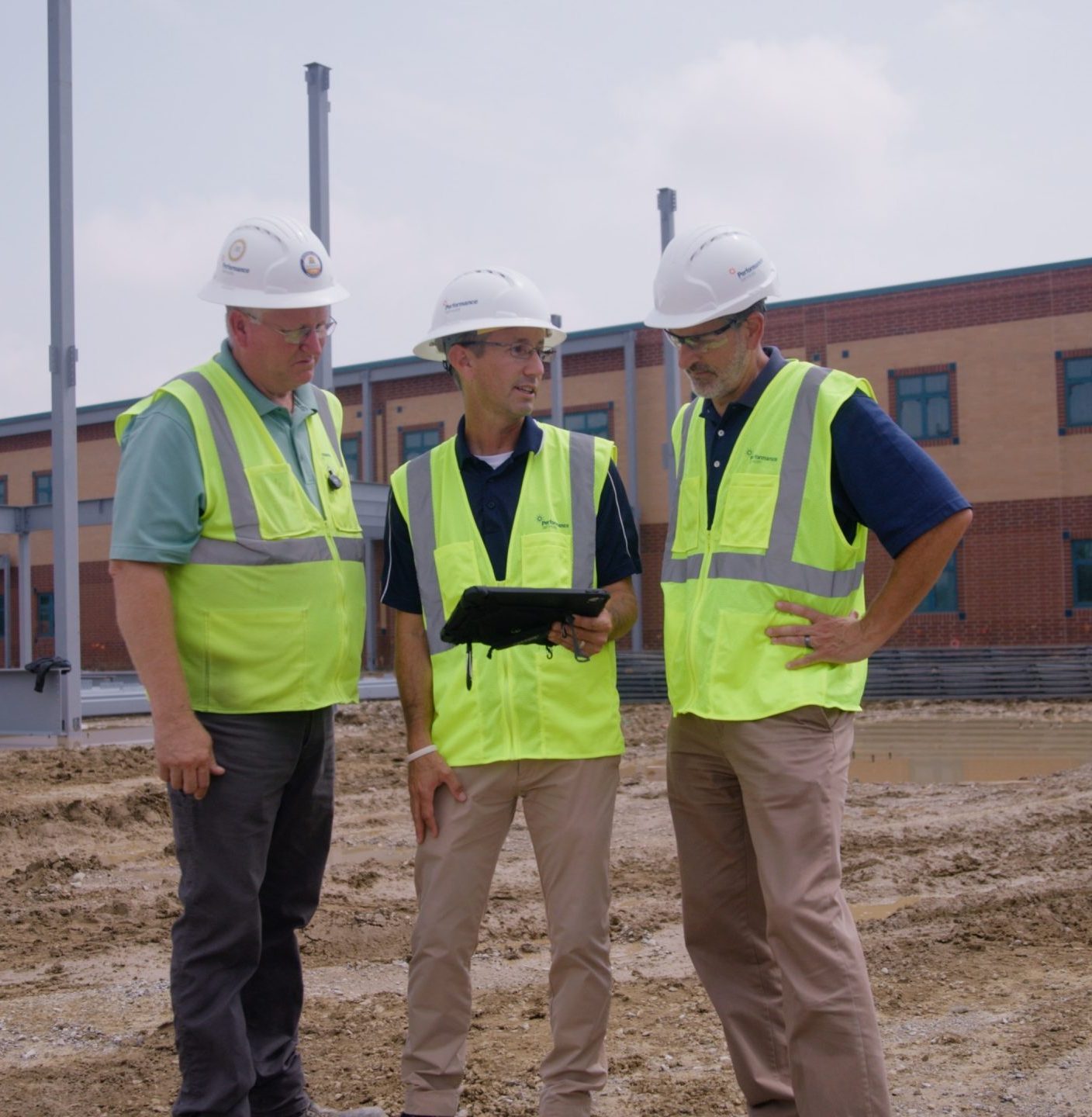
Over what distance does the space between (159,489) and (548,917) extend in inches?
56.1

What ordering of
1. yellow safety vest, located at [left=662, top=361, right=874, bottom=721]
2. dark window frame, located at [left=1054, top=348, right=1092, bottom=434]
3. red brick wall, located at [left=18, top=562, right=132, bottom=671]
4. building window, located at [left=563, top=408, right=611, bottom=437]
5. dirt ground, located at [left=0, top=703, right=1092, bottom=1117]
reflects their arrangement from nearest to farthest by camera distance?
yellow safety vest, located at [left=662, top=361, right=874, bottom=721]
dirt ground, located at [left=0, top=703, right=1092, bottom=1117]
dark window frame, located at [left=1054, top=348, right=1092, bottom=434]
building window, located at [left=563, top=408, right=611, bottom=437]
red brick wall, located at [left=18, top=562, right=132, bottom=671]

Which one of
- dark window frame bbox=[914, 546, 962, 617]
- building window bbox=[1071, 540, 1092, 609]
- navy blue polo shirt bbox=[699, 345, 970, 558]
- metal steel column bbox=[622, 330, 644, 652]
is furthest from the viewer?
metal steel column bbox=[622, 330, 644, 652]

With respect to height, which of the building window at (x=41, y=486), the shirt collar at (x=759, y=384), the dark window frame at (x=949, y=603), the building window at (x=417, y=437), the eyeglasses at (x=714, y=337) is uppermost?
the building window at (x=417, y=437)

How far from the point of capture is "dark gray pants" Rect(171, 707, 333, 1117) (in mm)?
3164

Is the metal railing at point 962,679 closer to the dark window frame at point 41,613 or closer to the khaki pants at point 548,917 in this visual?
the khaki pants at point 548,917

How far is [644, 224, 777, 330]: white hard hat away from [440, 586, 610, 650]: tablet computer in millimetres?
742

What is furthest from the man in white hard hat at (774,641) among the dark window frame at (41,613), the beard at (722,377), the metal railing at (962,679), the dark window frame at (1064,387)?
the dark window frame at (41,613)

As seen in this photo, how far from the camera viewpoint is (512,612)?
127 inches

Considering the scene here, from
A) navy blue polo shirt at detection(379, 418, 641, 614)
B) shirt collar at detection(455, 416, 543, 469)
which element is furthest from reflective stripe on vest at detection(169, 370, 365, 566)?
shirt collar at detection(455, 416, 543, 469)

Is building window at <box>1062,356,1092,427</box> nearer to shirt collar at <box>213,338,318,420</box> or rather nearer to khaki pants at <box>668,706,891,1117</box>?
khaki pants at <box>668,706,891,1117</box>

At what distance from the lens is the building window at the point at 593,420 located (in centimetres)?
2998

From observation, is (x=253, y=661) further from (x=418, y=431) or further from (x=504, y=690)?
(x=418, y=431)

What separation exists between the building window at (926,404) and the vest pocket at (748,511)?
79.2 ft

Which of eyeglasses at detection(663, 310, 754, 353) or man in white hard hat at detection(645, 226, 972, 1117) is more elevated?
eyeglasses at detection(663, 310, 754, 353)
